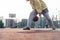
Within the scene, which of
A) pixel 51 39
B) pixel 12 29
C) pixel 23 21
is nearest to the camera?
pixel 51 39

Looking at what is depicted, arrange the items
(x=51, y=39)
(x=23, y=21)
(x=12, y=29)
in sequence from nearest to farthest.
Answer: (x=51, y=39)
(x=23, y=21)
(x=12, y=29)

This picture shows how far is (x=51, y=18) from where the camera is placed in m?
1.55

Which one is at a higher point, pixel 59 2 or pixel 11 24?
pixel 59 2

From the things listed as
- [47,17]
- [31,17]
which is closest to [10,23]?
[31,17]

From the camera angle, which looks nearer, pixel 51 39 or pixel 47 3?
pixel 51 39

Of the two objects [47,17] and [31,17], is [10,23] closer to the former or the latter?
[31,17]

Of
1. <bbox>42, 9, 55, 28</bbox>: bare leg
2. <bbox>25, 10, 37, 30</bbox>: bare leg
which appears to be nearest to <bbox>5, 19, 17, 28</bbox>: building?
<bbox>25, 10, 37, 30</bbox>: bare leg

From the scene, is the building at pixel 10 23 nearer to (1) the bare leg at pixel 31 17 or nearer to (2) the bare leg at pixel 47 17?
(1) the bare leg at pixel 31 17

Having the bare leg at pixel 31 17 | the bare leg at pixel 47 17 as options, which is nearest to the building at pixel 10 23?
the bare leg at pixel 31 17

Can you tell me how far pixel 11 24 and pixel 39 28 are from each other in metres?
0.26

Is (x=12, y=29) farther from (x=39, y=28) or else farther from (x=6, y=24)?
(x=39, y=28)

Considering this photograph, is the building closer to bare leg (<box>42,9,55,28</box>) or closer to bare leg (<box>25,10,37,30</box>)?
bare leg (<box>25,10,37,30</box>)

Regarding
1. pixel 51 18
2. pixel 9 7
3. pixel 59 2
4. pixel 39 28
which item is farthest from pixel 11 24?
pixel 59 2

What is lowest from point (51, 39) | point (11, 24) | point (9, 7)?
point (51, 39)
